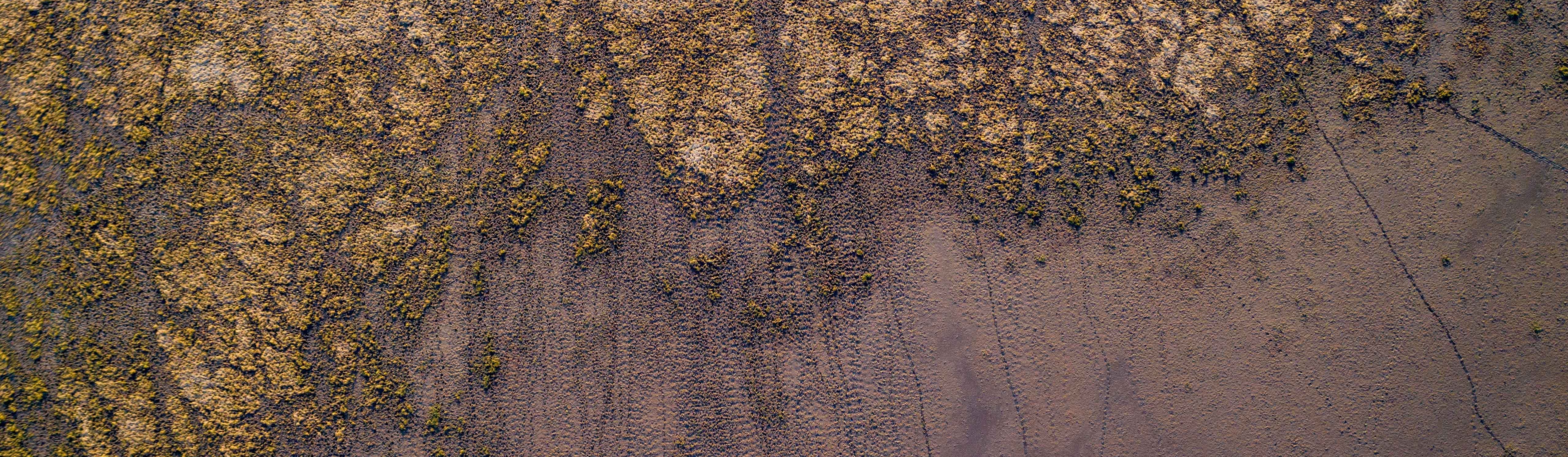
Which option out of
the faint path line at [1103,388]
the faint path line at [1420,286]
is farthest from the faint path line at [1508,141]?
the faint path line at [1103,388]

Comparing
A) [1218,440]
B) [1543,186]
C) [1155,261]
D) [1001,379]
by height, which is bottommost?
[1218,440]

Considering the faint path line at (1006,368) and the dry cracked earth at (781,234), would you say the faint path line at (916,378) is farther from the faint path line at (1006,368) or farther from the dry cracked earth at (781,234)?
the faint path line at (1006,368)

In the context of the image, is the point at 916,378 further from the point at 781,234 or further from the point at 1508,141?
the point at 1508,141

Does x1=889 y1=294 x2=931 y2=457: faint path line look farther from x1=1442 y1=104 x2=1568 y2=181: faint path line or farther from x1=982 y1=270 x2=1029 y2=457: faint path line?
x1=1442 y1=104 x2=1568 y2=181: faint path line

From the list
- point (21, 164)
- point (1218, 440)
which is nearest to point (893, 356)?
point (1218, 440)

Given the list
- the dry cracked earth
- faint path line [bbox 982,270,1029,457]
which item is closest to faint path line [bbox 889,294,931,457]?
the dry cracked earth

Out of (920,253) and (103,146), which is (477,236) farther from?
(920,253)
